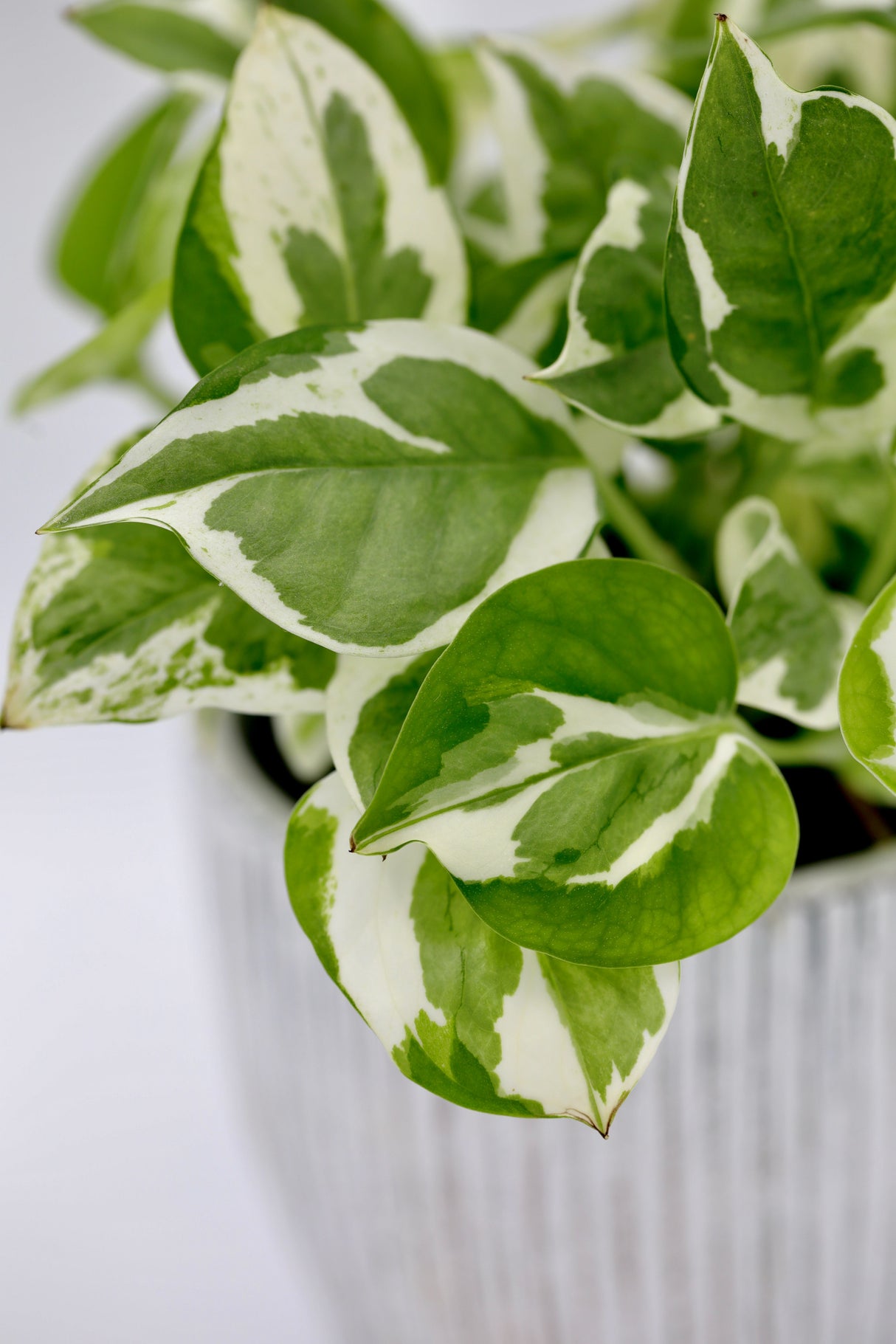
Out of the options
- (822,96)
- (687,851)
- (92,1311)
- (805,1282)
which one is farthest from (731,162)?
(92,1311)

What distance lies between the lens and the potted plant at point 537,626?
0.22 m

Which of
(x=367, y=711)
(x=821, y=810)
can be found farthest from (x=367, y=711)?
(x=821, y=810)

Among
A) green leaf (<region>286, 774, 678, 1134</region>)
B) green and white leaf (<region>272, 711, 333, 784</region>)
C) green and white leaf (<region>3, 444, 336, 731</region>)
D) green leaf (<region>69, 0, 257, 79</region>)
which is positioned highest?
green leaf (<region>69, 0, 257, 79</region>)

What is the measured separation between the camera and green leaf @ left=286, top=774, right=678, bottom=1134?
240 mm

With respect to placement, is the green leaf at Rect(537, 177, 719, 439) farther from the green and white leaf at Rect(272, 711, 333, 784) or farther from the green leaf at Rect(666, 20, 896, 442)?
the green and white leaf at Rect(272, 711, 333, 784)

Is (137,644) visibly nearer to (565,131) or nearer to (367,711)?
(367,711)

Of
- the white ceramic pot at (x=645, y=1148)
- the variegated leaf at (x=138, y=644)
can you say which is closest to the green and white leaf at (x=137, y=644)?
the variegated leaf at (x=138, y=644)

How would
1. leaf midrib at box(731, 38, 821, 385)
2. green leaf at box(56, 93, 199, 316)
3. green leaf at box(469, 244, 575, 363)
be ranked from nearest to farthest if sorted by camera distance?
leaf midrib at box(731, 38, 821, 385) → green leaf at box(469, 244, 575, 363) → green leaf at box(56, 93, 199, 316)

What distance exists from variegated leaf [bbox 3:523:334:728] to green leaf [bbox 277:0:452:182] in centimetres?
15

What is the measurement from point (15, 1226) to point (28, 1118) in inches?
2.4

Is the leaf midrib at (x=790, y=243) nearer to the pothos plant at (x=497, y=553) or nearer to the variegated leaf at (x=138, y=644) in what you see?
the pothos plant at (x=497, y=553)

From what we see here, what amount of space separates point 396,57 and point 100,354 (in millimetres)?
130

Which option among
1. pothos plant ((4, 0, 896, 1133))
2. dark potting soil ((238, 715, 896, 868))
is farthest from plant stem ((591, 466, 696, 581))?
dark potting soil ((238, 715, 896, 868))

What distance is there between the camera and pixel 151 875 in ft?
2.75
